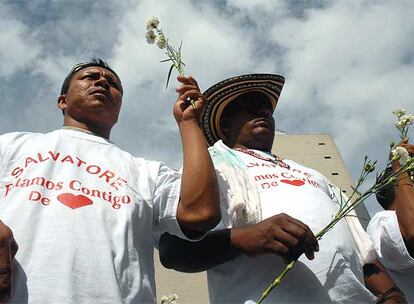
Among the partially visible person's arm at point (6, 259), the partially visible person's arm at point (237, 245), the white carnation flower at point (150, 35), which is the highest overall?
the white carnation flower at point (150, 35)

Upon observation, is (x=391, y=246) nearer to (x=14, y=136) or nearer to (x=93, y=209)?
(x=93, y=209)

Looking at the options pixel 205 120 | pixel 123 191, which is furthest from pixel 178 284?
pixel 123 191

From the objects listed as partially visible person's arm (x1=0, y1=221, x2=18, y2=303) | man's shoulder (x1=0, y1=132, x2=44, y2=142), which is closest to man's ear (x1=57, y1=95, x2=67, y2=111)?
man's shoulder (x1=0, y1=132, x2=44, y2=142)

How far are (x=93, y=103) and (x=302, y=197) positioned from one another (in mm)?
1111

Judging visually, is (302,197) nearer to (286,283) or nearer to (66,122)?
(286,283)

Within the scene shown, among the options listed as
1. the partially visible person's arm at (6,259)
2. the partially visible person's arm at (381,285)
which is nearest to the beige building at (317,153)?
the partially visible person's arm at (381,285)

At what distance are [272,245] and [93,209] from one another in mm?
712

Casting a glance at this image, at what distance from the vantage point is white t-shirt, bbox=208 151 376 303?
83.1 inches

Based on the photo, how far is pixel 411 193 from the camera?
2.59 m

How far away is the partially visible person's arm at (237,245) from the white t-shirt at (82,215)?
0.38ft

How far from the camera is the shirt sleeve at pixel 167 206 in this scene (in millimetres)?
1991

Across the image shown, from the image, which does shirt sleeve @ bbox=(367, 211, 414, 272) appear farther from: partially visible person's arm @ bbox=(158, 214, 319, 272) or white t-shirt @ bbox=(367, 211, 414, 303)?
partially visible person's arm @ bbox=(158, 214, 319, 272)

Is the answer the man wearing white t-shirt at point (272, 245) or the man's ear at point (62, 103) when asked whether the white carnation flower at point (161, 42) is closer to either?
the man wearing white t-shirt at point (272, 245)

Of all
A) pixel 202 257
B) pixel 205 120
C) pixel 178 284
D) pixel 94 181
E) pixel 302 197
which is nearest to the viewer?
pixel 94 181
